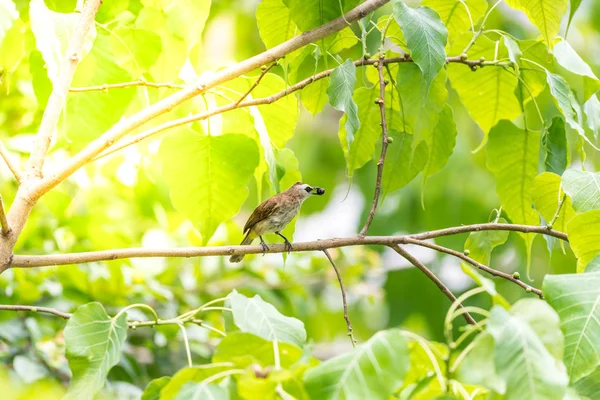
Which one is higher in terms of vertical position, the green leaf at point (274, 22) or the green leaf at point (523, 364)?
the green leaf at point (274, 22)

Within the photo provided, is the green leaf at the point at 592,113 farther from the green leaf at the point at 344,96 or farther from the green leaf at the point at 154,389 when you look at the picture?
the green leaf at the point at 154,389

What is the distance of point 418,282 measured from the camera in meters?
5.37

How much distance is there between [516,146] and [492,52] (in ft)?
0.79

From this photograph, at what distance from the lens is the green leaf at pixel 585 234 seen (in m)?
1.43

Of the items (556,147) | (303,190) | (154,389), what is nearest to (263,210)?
(303,190)

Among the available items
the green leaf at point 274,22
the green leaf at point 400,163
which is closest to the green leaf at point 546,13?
the green leaf at point 400,163

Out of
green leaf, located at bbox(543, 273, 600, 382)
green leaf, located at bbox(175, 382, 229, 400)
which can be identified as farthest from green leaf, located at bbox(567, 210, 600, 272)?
green leaf, located at bbox(175, 382, 229, 400)

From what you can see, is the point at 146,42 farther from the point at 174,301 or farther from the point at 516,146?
the point at 174,301

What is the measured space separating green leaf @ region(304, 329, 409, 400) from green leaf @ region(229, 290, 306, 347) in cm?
19

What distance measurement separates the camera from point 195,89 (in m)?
1.65

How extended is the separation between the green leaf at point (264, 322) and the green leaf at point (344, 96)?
0.41m

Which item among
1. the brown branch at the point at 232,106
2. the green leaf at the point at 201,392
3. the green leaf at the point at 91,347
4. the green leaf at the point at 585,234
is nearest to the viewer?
the green leaf at the point at 201,392

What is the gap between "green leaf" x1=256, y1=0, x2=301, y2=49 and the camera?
1.80 m

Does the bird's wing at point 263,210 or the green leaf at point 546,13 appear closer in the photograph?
the green leaf at point 546,13
